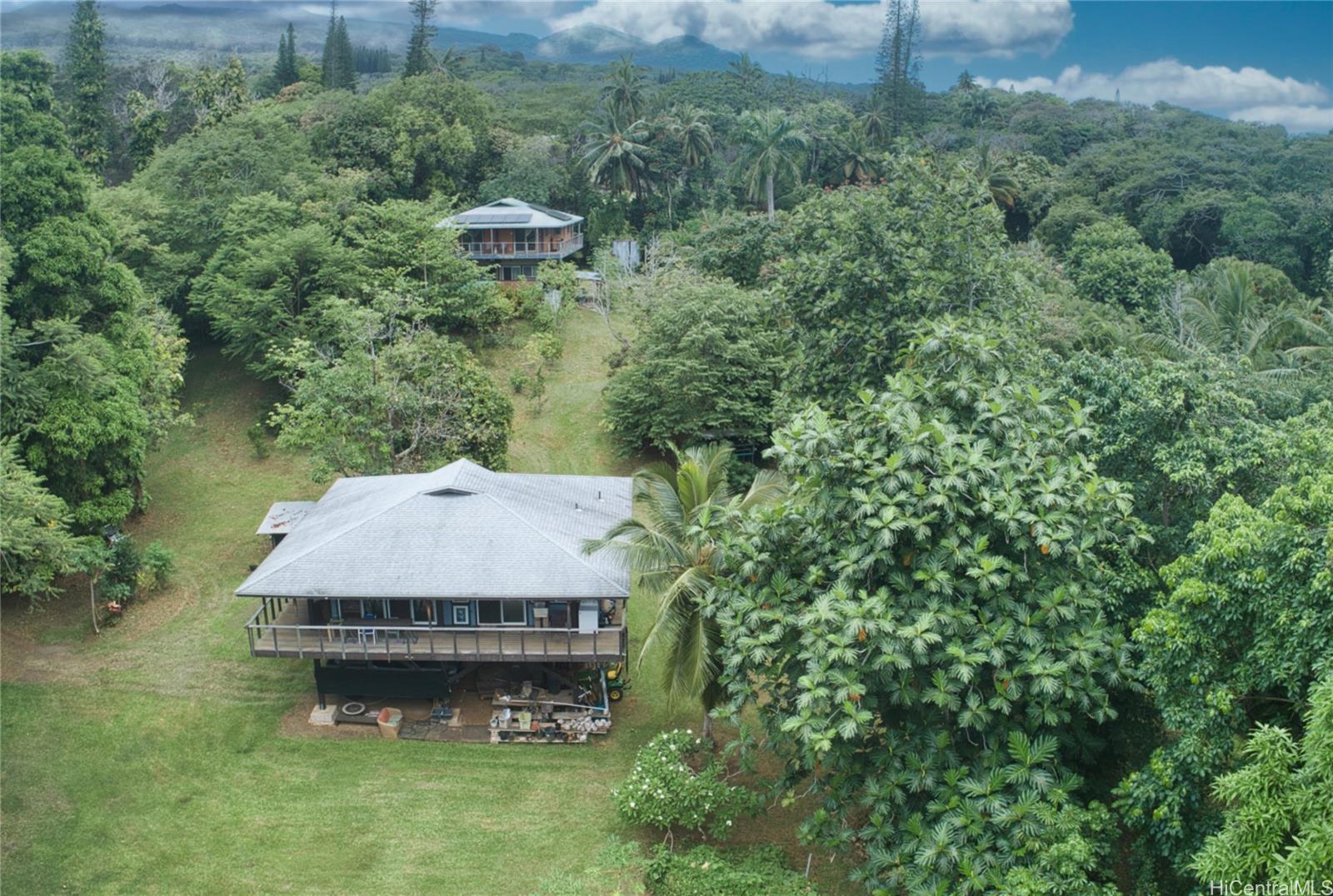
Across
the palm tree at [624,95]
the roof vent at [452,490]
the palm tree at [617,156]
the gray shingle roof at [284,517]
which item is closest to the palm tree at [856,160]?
the palm tree at [617,156]

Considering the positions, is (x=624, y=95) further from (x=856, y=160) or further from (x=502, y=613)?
(x=502, y=613)

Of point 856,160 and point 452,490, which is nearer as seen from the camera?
point 452,490

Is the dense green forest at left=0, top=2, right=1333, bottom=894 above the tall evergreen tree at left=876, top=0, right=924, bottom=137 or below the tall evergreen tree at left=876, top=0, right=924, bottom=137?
below

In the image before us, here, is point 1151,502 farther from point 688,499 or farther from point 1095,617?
point 688,499

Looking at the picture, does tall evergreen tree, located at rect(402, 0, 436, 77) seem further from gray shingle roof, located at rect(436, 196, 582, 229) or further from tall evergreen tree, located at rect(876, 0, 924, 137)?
tall evergreen tree, located at rect(876, 0, 924, 137)

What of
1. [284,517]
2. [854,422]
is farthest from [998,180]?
[854,422]

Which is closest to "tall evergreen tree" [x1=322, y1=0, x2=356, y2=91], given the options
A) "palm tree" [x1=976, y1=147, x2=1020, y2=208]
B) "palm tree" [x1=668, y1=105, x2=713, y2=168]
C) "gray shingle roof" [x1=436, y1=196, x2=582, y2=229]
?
"palm tree" [x1=668, y1=105, x2=713, y2=168]

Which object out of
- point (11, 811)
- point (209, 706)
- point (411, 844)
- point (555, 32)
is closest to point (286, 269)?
point (209, 706)
